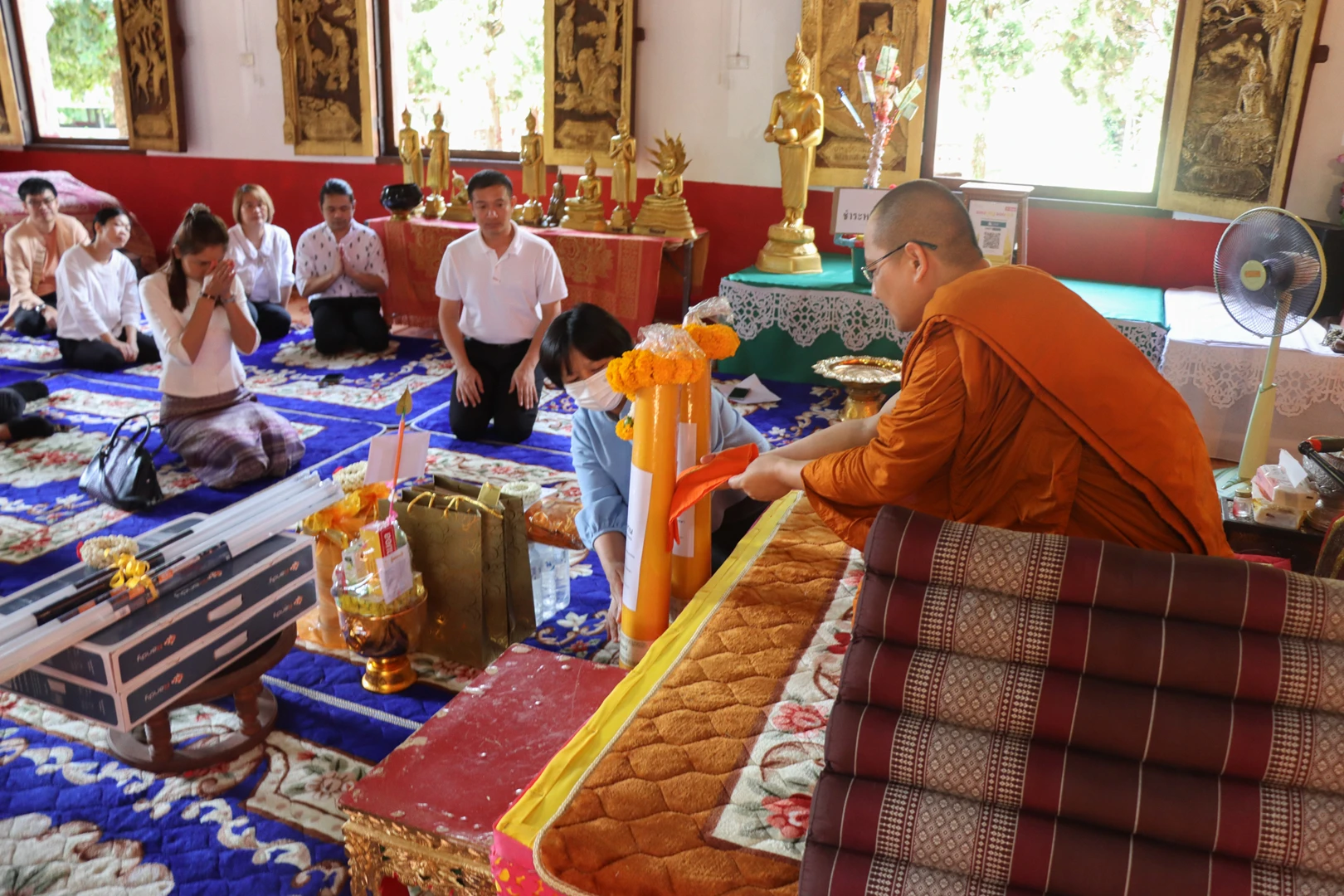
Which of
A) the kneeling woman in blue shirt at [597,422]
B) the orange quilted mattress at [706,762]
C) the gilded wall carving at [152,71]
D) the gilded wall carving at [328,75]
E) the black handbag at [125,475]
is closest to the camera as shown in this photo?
the orange quilted mattress at [706,762]

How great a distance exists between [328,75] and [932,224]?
21.0ft

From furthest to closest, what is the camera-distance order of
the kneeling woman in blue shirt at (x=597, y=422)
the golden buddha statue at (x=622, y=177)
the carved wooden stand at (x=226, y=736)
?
1. the golden buddha statue at (x=622, y=177)
2. the kneeling woman in blue shirt at (x=597, y=422)
3. the carved wooden stand at (x=226, y=736)

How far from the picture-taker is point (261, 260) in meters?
6.01

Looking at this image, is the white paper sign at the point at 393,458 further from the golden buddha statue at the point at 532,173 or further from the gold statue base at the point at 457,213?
the gold statue base at the point at 457,213

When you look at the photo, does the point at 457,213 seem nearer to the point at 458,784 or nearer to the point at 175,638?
the point at 175,638

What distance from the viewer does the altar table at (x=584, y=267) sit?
18.5 feet

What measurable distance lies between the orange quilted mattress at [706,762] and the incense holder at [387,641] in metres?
0.78

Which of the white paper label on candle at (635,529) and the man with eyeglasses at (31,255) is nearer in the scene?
the white paper label on candle at (635,529)

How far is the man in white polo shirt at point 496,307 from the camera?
4.40 m

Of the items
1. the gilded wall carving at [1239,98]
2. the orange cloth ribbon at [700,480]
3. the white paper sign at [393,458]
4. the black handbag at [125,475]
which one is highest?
the gilded wall carving at [1239,98]

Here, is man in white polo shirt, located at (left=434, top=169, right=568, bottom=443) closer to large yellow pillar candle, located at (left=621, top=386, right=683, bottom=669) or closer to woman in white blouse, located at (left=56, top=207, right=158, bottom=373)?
woman in white blouse, located at (left=56, top=207, right=158, bottom=373)

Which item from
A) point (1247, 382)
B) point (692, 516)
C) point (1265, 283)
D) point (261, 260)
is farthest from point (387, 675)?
point (261, 260)

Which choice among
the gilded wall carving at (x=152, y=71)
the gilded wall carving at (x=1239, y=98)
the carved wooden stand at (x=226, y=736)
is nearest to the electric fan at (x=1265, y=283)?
the gilded wall carving at (x=1239, y=98)

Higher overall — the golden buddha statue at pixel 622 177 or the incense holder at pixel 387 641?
the golden buddha statue at pixel 622 177
